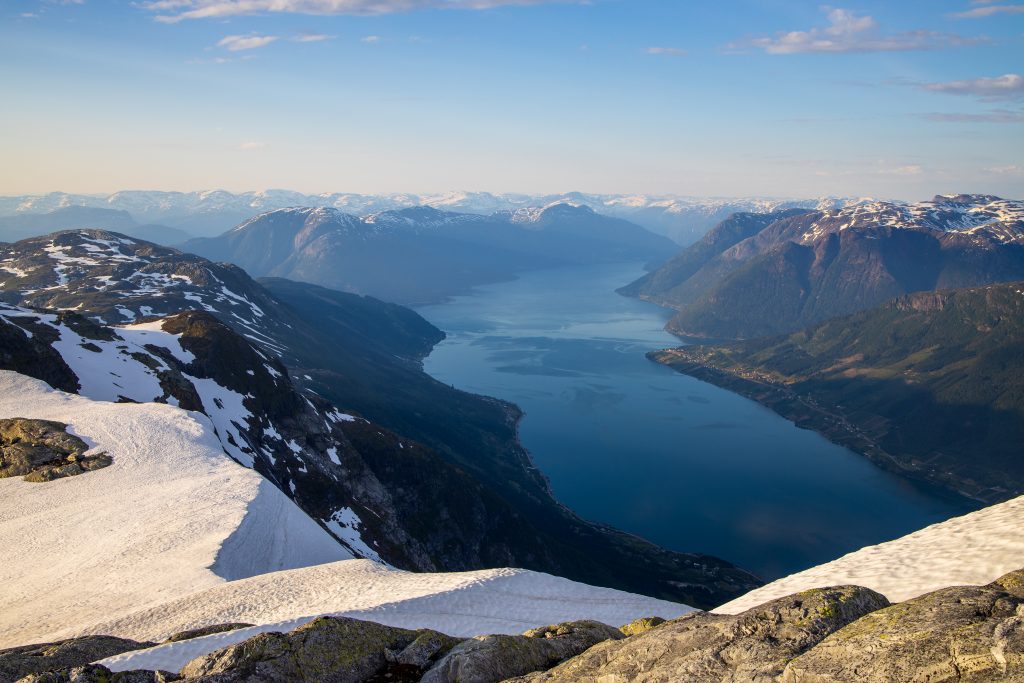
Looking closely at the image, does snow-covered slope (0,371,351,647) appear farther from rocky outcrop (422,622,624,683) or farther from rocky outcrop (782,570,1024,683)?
rocky outcrop (782,570,1024,683)

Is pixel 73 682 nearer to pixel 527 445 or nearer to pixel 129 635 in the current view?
pixel 129 635

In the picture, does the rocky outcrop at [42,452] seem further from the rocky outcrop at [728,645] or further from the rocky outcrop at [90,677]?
the rocky outcrop at [728,645]

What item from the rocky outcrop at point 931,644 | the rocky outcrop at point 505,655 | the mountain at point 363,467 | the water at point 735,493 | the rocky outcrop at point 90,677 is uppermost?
the rocky outcrop at point 931,644

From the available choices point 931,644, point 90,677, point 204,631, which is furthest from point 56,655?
point 931,644

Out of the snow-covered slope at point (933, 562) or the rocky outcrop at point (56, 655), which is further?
the snow-covered slope at point (933, 562)

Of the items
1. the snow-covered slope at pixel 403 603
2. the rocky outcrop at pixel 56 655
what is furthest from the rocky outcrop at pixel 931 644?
the rocky outcrop at pixel 56 655

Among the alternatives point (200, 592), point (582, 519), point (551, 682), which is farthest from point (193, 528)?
point (582, 519)
